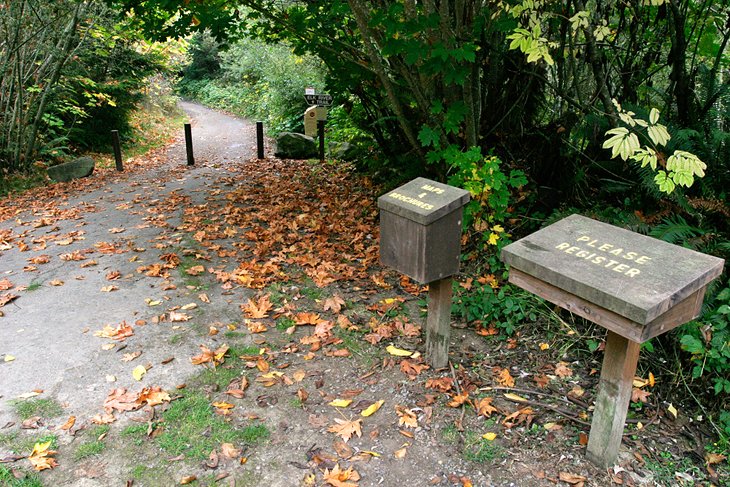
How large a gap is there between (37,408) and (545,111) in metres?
6.12

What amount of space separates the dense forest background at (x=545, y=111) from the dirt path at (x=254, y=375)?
0.90 metres

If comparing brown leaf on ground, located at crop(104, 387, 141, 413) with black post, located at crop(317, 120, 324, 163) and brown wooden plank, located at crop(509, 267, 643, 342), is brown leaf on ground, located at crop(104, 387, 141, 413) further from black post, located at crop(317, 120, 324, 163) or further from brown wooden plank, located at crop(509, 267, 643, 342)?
black post, located at crop(317, 120, 324, 163)

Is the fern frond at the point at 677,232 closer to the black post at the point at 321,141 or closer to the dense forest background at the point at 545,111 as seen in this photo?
the dense forest background at the point at 545,111

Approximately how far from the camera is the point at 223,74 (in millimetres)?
33094

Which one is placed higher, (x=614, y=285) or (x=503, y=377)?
(x=614, y=285)

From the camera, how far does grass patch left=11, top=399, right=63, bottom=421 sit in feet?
11.3

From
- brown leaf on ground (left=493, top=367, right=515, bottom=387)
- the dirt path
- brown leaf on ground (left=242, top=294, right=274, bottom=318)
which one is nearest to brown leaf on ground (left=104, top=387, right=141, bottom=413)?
the dirt path

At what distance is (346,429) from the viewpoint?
330 centimetres

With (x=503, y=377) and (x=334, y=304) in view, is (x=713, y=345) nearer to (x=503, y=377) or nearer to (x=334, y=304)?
(x=503, y=377)

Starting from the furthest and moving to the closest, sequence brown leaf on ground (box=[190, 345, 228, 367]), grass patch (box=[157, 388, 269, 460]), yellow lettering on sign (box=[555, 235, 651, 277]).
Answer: brown leaf on ground (box=[190, 345, 228, 367]) → grass patch (box=[157, 388, 269, 460]) → yellow lettering on sign (box=[555, 235, 651, 277])

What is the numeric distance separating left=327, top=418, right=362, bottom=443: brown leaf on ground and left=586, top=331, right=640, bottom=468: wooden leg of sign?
1395mm

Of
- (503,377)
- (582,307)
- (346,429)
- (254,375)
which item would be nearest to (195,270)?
(254,375)

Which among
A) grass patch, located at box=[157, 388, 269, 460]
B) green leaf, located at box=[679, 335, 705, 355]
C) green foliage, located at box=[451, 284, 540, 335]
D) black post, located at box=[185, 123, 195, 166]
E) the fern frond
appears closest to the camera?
grass patch, located at box=[157, 388, 269, 460]

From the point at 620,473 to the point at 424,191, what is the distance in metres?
2.13
